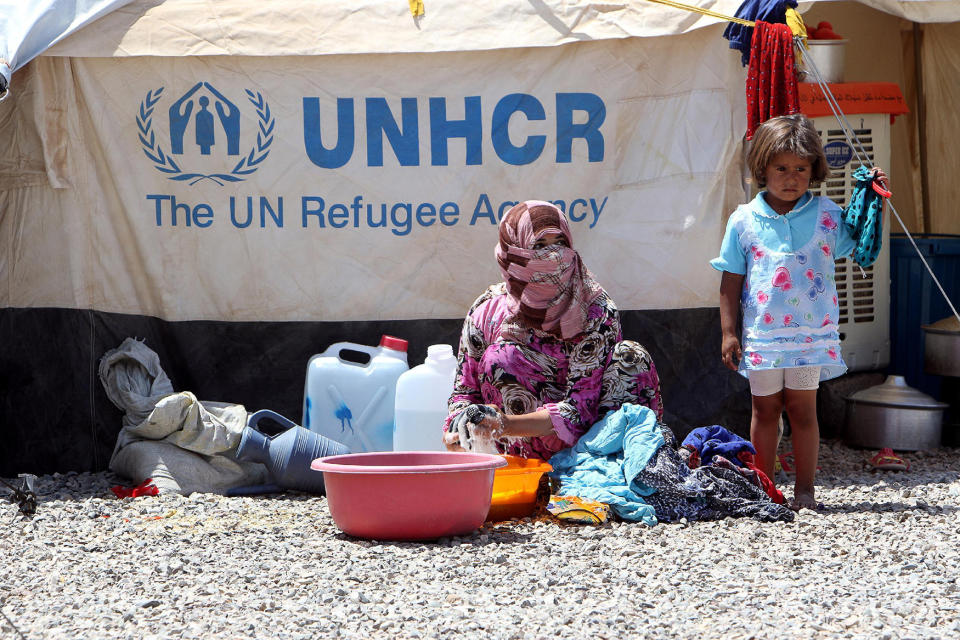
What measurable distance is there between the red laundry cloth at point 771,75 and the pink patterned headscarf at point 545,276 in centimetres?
100

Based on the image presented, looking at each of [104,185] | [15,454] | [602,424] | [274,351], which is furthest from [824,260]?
[15,454]

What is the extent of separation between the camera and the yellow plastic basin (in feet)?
12.3

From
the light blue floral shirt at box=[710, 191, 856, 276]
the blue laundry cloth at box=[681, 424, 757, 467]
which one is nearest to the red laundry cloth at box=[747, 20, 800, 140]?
the light blue floral shirt at box=[710, 191, 856, 276]

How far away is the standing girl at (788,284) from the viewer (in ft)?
12.7

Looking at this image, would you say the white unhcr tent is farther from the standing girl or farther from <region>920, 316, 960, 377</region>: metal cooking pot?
<region>920, 316, 960, 377</region>: metal cooking pot

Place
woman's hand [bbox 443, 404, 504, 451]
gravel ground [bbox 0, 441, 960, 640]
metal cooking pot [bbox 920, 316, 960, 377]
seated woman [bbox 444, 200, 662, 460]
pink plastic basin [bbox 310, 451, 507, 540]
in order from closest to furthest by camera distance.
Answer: gravel ground [bbox 0, 441, 960, 640], pink plastic basin [bbox 310, 451, 507, 540], woman's hand [bbox 443, 404, 504, 451], seated woman [bbox 444, 200, 662, 460], metal cooking pot [bbox 920, 316, 960, 377]

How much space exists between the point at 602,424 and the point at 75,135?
2.48m

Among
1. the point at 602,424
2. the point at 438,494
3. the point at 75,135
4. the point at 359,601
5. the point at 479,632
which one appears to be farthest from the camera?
the point at 75,135

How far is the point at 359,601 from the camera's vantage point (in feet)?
9.43

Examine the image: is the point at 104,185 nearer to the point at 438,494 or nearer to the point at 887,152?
the point at 438,494

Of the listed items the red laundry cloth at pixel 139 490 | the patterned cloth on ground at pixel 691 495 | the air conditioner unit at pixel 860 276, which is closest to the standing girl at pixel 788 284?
the patterned cloth on ground at pixel 691 495

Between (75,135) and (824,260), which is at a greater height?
(75,135)

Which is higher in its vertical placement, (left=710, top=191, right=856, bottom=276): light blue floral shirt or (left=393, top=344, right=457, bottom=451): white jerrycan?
(left=710, top=191, right=856, bottom=276): light blue floral shirt

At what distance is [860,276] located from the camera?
18.2 feet
